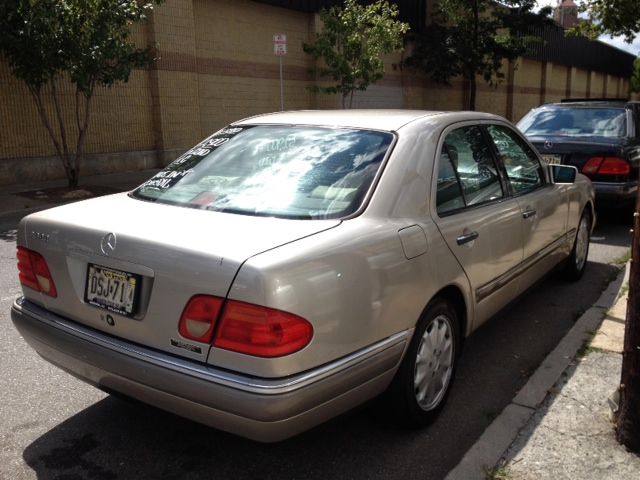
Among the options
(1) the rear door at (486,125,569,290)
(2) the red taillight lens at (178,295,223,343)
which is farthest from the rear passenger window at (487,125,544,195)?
(2) the red taillight lens at (178,295,223,343)

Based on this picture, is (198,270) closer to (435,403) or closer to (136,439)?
(136,439)

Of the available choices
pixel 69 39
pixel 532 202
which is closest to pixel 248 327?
pixel 532 202

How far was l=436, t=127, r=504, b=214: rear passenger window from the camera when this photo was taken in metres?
3.32

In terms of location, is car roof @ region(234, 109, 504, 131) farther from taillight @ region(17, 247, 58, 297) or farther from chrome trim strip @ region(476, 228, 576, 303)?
taillight @ region(17, 247, 58, 297)

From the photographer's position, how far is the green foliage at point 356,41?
15.1 m

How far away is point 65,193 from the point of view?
10953 mm

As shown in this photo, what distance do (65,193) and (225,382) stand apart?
975 centimetres

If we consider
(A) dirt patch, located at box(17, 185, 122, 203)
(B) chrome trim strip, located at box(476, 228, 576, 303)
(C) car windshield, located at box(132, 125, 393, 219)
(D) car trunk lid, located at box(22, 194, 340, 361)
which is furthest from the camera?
(A) dirt patch, located at box(17, 185, 122, 203)

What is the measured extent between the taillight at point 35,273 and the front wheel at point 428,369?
1.69 meters

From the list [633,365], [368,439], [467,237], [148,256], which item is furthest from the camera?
[467,237]

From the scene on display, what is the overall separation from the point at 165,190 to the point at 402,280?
1.40 meters

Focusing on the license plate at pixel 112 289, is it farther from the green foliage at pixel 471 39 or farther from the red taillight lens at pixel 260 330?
the green foliage at pixel 471 39

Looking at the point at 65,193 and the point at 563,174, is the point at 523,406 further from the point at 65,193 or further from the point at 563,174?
the point at 65,193

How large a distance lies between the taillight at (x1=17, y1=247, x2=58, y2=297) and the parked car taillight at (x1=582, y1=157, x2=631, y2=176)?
662cm
